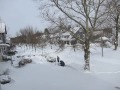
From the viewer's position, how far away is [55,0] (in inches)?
887

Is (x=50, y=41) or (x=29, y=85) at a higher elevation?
(x=50, y=41)

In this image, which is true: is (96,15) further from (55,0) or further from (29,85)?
(29,85)

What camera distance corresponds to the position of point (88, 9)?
2322cm

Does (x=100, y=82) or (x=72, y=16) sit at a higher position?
(x=72, y=16)

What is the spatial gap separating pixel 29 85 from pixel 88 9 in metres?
9.53

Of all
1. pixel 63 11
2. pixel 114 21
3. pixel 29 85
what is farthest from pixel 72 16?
pixel 114 21

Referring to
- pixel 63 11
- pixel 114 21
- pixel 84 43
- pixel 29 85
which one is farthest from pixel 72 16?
pixel 114 21

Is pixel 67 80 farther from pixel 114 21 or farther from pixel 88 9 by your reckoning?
pixel 114 21

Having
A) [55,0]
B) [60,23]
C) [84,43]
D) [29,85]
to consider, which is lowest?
[29,85]

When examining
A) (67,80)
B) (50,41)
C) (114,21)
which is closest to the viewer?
(67,80)

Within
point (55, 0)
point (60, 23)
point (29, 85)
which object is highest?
point (55, 0)

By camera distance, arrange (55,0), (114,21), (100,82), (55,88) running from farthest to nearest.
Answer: (114,21), (55,0), (100,82), (55,88)

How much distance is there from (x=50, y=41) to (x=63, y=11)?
3.38 metres

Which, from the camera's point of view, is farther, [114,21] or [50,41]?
[114,21]
